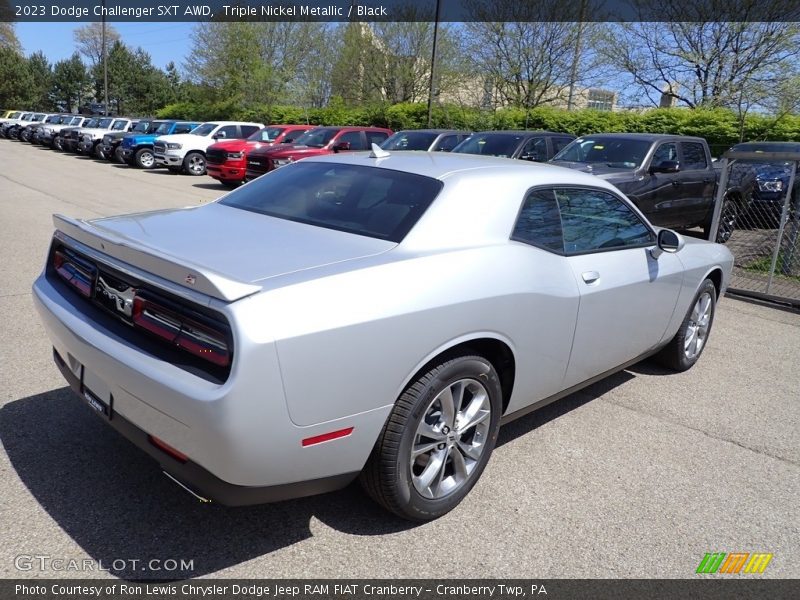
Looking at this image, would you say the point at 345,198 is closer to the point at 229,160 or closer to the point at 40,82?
the point at 229,160

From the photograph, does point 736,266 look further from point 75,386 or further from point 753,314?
point 75,386

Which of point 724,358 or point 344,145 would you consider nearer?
point 724,358

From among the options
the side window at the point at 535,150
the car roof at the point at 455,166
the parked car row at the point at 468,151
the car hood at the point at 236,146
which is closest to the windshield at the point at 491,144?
the parked car row at the point at 468,151

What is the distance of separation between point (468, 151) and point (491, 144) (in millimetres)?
502

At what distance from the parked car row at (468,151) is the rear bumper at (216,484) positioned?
7660mm

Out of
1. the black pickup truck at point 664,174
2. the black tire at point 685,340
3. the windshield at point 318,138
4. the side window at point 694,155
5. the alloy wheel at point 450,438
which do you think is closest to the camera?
the alloy wheel at point 450,438

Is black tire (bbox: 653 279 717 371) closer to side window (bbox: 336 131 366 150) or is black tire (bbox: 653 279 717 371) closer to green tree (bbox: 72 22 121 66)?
side window (bbox: 336 131 366 150)

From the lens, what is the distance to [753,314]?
7184mm

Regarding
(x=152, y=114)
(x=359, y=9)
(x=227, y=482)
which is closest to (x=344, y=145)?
(x=227, y=482)

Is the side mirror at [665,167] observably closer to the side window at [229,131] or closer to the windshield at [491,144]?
the windshield at [491,144]

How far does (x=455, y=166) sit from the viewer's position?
3.56m

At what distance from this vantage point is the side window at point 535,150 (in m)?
12.1

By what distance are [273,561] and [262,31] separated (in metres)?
39.7

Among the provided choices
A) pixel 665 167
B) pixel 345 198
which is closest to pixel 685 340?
pixel 345 198
